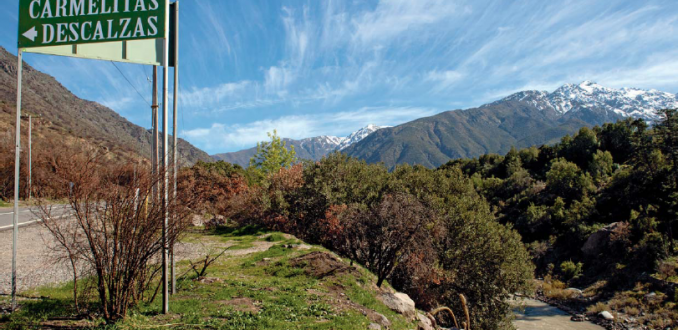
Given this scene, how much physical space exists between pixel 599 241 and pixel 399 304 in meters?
40.7

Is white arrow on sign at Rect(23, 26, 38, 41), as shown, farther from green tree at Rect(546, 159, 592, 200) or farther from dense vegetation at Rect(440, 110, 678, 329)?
green tree at Rect(546, 159, 592, 200)

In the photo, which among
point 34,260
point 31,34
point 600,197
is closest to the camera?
point 31,34

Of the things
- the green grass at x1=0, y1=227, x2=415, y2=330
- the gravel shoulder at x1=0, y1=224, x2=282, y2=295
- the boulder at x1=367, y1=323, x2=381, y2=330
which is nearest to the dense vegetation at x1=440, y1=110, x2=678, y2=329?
the green grass at x1=0, y1=227, x2=415, y2=330

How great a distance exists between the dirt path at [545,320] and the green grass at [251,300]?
2170 cm

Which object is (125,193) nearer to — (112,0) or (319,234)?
(112,0)

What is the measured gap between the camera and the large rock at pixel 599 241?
40.5 m

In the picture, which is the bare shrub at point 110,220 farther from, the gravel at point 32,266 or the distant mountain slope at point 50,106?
the distant mountain slope at point 50,106

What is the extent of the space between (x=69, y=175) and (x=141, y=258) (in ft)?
6.36

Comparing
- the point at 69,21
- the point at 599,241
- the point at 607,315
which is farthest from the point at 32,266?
the point at 599,241

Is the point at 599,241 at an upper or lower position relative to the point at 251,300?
A: lower

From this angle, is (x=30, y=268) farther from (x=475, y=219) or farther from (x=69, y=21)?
(x=475, y=219)

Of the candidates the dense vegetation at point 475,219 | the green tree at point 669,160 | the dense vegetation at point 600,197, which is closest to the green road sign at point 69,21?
the dense vegetation at point 475,219

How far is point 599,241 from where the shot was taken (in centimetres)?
4159

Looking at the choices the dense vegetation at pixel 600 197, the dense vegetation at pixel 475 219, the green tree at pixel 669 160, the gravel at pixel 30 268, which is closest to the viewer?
the gravel at pixel 30 268
